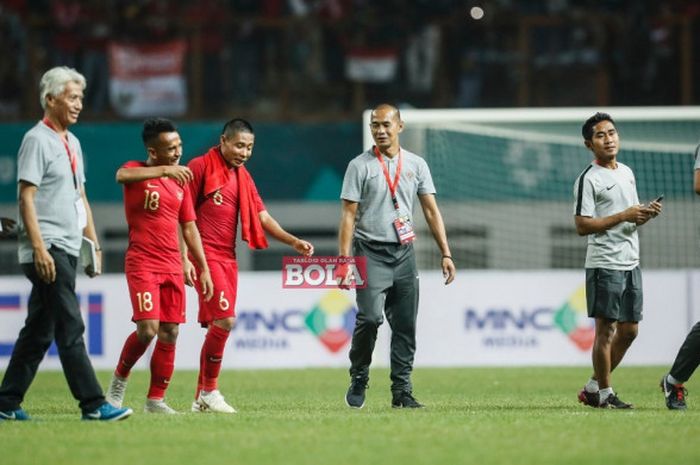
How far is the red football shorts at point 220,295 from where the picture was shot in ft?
35.9

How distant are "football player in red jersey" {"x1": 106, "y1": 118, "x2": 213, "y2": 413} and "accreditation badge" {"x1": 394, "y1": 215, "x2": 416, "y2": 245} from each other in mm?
1556

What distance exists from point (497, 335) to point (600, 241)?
7.35 meters

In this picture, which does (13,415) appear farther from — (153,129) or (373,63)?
(373,63)

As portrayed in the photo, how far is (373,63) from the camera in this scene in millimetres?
23406

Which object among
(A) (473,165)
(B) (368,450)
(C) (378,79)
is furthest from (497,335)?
(B) (368,450)

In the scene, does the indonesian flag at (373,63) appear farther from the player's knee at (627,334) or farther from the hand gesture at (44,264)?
the hand gesture at (44,264)

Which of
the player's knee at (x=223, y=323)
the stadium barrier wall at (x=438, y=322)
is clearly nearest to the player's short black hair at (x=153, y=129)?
the player's knee at (x=223, y=323)

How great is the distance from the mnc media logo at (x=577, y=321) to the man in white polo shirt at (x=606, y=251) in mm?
7023

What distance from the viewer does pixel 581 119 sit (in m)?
19.4

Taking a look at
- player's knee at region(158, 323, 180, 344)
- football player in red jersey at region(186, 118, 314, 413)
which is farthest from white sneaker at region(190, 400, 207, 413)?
player's knee at region(158, 323, 180, 344)

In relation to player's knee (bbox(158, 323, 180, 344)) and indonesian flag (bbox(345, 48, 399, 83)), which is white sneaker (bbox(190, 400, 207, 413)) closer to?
player's knee (bbox(158, 323, 180, 344))

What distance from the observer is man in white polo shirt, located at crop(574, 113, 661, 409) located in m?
11.3

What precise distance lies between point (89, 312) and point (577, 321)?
6.11 m

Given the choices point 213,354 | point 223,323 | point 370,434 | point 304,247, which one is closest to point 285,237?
point 304,247
